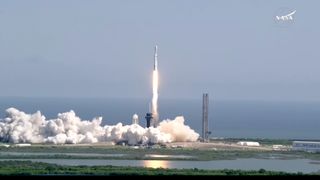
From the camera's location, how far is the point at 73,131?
52.6 meters

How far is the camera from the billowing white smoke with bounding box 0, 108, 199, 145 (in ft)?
168

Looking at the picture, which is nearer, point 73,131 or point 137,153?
point 137,153

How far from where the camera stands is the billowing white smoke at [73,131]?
5122 centimetres

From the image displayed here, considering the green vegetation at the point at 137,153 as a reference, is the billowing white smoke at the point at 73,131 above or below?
above

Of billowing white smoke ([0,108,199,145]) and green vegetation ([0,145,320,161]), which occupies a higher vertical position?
billowing white smoke ([0,108,199,145])

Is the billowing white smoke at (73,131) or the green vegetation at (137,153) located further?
the billowing white smoke at (73,131)

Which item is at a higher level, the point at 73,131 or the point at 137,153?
the point at 73,131

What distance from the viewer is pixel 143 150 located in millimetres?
48000

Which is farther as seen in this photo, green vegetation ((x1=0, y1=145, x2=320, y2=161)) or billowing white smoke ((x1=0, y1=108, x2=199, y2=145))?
billowing white smoke ((x1=0, y1=108, x2=199, y2=145))
